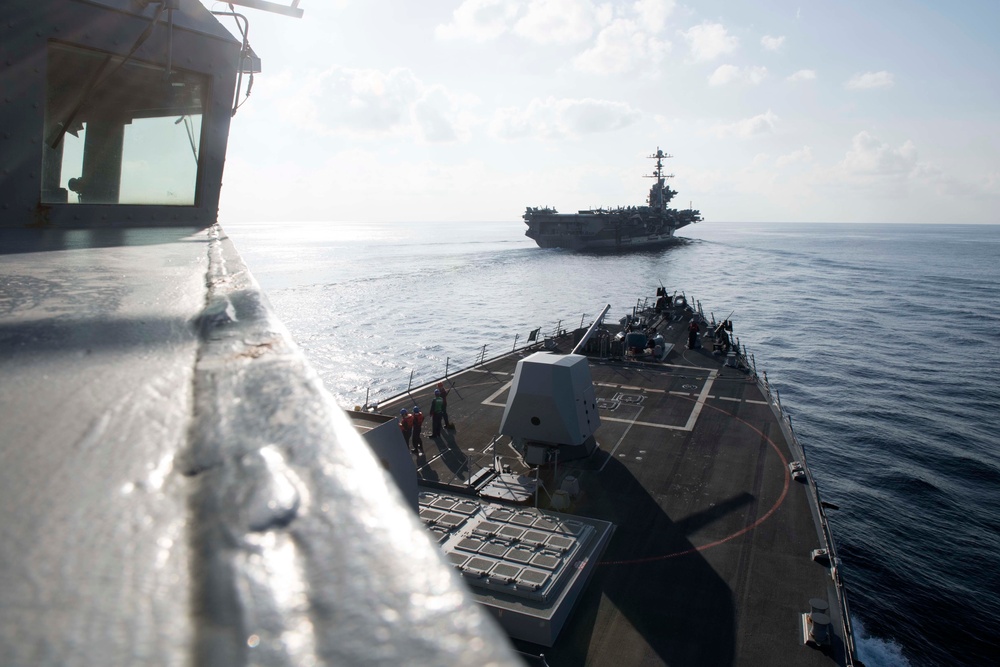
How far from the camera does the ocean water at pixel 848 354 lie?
16.8 meters

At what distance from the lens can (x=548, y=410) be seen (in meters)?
15.6

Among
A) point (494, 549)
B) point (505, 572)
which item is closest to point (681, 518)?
point (494, 549)

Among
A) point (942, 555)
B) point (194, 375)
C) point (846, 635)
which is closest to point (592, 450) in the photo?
point (846, 635)

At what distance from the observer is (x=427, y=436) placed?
18.3 meters

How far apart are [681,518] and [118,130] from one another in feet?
38.9

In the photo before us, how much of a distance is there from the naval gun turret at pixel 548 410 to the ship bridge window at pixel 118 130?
9107mm

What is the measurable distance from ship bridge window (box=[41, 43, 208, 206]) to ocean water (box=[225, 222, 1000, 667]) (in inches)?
635

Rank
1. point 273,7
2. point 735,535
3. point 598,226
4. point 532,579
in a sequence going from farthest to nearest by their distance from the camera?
1. point 598,226
2. point 735,535
3. point 532,579
4. point 273,7

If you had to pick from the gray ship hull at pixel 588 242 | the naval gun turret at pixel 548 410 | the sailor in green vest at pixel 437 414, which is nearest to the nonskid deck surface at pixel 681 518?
the sailor in green vest at pixel 437 414

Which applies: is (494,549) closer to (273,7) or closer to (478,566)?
(478,566)

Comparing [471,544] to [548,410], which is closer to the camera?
[471,544]

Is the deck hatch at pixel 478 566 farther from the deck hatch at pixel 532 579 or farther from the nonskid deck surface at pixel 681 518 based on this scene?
the nonskid deck surface at pixel 681 518

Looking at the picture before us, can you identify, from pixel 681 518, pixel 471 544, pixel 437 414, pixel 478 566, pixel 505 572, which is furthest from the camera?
pixel 437 414

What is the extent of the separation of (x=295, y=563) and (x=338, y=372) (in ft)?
123
